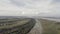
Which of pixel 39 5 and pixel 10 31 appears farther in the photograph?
pixel 39 5

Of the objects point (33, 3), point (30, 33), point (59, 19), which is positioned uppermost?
point (33, 3)

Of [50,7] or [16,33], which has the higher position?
[50,7]

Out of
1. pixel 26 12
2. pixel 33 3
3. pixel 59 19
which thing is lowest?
pixel 59 19

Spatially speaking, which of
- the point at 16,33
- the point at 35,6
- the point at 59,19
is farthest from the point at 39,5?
the point at 16,33

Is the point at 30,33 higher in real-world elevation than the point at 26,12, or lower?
lower

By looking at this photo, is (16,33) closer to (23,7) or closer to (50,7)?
(23,7)

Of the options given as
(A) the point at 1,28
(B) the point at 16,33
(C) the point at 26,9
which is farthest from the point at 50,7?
(A) the point at 1,28

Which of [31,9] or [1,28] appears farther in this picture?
[31,9]

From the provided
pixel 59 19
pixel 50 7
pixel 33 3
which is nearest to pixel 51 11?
pixel 50 7

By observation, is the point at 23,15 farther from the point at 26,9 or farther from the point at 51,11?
the point at 51,11
